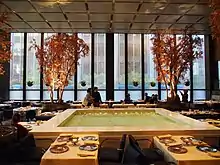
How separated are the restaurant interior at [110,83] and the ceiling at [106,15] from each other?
0.11 ft

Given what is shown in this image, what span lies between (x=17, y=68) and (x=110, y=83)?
4.67 meters

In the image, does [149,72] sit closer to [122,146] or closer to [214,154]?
[122,146]

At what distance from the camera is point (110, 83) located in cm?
1402

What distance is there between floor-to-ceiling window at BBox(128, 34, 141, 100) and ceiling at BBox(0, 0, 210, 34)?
144cm

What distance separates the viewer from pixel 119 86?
14.2 meters

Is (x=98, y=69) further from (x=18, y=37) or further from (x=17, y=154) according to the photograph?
(x=17, y=154)

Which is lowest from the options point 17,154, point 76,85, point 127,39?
point 17,154

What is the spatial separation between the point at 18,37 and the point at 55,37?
5320 mm

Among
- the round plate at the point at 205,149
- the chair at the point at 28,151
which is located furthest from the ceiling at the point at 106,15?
the round plate at the point at 205,149

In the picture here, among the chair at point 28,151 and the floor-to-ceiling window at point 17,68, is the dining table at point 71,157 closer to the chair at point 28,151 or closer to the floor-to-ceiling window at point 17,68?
the chair at point 28,151

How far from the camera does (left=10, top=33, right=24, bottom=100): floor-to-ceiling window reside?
1392cm

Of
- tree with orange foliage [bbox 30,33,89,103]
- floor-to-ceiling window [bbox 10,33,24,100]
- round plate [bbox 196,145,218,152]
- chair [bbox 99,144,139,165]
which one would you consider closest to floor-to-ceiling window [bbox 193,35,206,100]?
tree with orange foliage [bbox 30,33,89,103]

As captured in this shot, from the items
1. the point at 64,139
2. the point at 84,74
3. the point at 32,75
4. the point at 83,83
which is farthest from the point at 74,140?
the point at 32,75

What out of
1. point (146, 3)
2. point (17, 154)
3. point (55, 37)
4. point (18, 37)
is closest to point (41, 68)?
point (55, 37)
